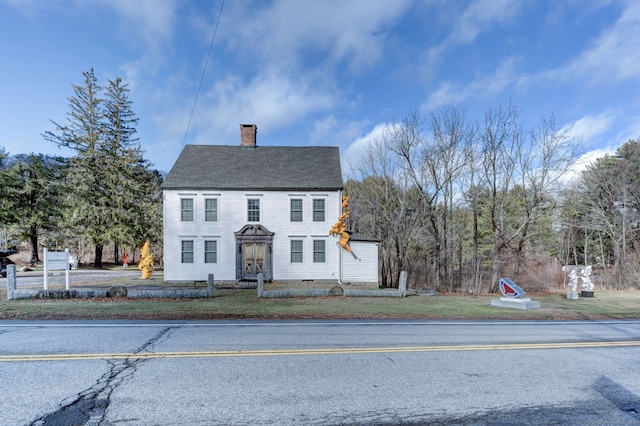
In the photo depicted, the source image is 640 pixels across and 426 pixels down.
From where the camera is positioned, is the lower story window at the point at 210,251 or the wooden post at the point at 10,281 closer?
the wooden post at the point at 10,281

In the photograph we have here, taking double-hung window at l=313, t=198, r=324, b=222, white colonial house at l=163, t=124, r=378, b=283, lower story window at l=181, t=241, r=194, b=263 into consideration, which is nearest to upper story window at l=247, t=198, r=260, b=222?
white colonial house at l=163, t=124, r=378, b=283

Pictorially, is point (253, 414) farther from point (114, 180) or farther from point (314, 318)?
point (114, 180)

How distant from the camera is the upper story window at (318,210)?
22.6 m

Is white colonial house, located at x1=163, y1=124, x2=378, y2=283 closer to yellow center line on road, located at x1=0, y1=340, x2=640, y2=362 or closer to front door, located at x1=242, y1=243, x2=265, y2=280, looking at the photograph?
front door, located at x1=242, y1=243, x2=265, y2=280

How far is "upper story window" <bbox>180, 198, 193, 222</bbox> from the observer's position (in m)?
22.3

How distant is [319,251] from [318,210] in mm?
2685

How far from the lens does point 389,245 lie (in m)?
30.5

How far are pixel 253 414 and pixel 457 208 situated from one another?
1102 inches

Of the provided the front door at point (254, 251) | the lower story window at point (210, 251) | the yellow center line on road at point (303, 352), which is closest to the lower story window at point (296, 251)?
the front door at point (254, 251)

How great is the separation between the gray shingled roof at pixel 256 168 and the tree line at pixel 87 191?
47.6ft

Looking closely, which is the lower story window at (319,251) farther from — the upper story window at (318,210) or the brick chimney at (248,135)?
the brick chimney at (248,135)

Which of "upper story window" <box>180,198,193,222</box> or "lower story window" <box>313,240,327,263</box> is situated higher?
"upper story window" <box>180,198,193,222</box>

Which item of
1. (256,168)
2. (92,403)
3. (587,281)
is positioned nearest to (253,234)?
(256,168)

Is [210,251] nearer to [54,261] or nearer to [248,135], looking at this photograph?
[54,261]
